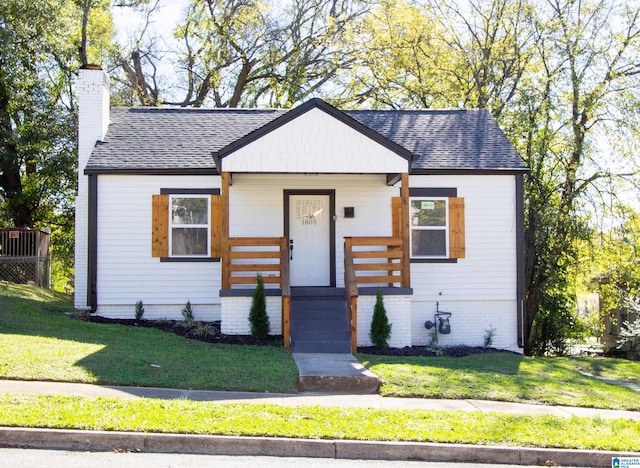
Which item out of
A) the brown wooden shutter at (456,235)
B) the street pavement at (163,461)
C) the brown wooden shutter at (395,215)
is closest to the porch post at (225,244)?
the brown wooden shutter at (395,215)

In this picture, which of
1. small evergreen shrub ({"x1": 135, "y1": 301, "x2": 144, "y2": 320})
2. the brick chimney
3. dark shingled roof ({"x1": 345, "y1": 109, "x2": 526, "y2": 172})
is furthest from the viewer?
dark shingled roof ({"x1": 345, "y1": 109, "x2": 526, "y2": 172})

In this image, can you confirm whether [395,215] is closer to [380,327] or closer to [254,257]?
[380,327]

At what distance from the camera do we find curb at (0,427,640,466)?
23.4ft

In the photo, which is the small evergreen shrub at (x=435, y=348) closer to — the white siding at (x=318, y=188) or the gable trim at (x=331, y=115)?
the white siding at (x=318, y=188)

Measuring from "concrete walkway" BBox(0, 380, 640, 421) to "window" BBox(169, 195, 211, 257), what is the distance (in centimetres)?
701

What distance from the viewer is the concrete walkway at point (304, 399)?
9.19 m

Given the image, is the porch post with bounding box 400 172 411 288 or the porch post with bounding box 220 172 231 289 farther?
the porch post with bounding box 400 172 411 288

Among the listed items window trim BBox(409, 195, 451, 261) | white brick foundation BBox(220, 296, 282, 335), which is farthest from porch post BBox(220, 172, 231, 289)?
window trim BBox(409, 195, 451, 261)

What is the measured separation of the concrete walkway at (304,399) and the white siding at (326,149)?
5839 millimetres

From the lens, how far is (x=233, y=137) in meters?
18.0

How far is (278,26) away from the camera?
3183 centimetres

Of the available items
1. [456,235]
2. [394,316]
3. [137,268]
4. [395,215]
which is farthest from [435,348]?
[137,268]

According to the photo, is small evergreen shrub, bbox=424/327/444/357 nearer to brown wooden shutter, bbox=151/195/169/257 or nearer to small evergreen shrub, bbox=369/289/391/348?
small evergreen shrub, bbox=369/289/391/348

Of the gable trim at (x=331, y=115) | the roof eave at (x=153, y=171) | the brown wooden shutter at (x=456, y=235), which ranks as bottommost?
the brown wooden shutter at (x=456, y=235)
